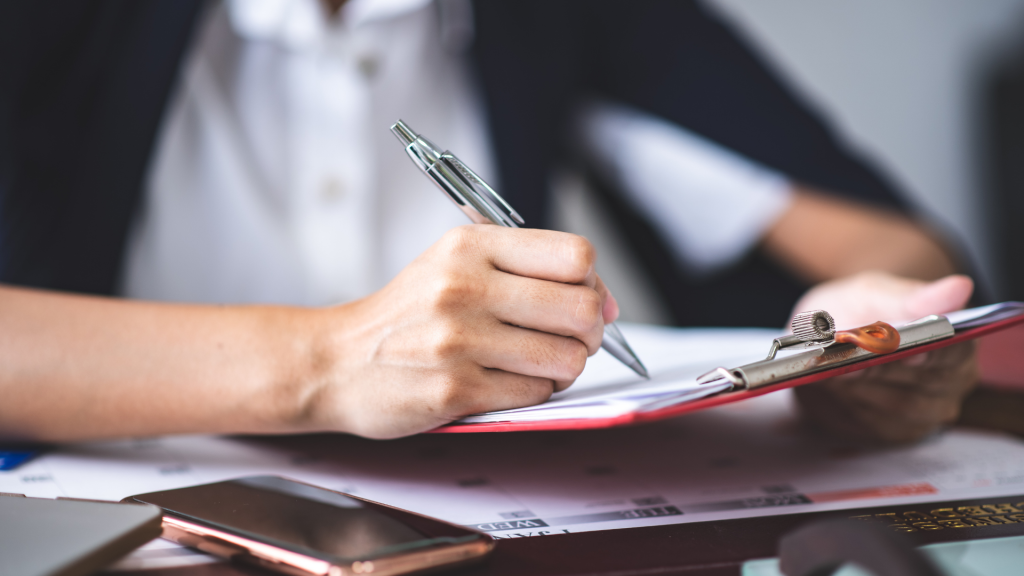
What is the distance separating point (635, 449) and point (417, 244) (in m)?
0.52

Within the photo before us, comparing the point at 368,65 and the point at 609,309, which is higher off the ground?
the point at 368,65

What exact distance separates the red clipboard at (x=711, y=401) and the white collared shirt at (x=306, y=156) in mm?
543

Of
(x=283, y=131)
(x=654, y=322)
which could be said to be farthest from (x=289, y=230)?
(x=654, y=322)

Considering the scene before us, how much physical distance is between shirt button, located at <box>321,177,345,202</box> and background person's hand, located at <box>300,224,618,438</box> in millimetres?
506

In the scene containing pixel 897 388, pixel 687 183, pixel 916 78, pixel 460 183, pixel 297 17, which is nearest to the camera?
pixel 460 183

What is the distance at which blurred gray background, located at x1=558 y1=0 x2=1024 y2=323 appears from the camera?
1974 millimetres

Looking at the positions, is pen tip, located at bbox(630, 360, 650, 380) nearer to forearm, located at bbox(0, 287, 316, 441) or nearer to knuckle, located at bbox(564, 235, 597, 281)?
knuckle, located at bbox(564, 235, 597, 281)

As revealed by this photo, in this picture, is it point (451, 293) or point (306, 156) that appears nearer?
point (451, 293)

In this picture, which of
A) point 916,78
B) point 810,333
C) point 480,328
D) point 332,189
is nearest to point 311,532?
point 480,328

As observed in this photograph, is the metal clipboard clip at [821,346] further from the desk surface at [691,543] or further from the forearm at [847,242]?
the forearm at [847,242]

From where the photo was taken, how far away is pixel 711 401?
270 millimetres

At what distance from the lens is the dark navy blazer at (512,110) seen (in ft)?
2.05

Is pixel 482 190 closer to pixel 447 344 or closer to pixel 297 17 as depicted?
pixel 447 344

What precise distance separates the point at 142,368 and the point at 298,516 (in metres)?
0.19
